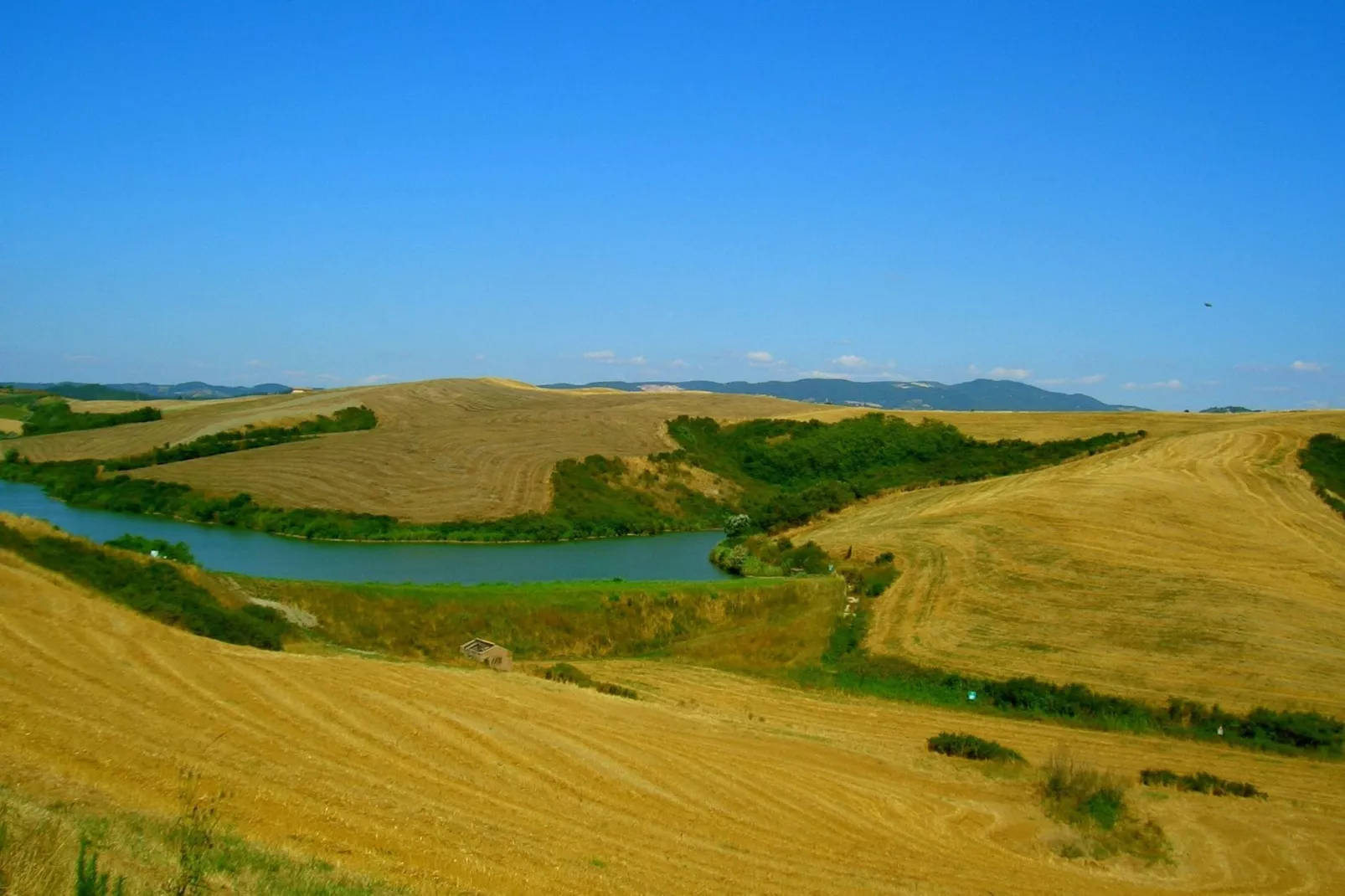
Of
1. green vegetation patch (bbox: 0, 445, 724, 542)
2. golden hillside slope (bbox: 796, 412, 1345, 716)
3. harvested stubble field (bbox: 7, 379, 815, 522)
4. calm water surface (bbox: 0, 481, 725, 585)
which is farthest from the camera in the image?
harvested stubble field (bbox: 7, 379, 815, 522)

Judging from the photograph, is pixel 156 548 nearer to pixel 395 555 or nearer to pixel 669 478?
pixel 395 555

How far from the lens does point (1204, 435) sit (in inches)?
2128

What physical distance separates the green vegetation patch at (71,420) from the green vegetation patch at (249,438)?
1436cm

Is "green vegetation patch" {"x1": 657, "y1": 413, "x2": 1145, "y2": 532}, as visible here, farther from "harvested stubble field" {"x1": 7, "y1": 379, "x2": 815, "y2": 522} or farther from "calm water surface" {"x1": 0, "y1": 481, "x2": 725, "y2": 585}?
"calm water surface" {"x1": 0, "y1": 481, "x2": 725, "y2": 585}

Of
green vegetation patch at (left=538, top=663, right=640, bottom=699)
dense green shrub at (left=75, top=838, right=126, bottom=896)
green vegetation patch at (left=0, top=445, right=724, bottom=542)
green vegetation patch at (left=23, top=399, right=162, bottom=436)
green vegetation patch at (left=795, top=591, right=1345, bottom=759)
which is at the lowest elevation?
green vegetation patch at (left=795, top=591, right=1345, bottom=759)

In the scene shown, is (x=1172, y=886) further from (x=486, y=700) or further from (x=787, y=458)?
(x=787, y=458)

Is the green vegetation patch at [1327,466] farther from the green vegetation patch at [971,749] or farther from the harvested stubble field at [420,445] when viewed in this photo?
the harvested stubble field at [420,445]

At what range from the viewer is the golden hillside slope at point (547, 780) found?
9.94m

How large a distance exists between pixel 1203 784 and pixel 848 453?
4825cm

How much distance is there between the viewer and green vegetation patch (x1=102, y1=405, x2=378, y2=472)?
55781 mm

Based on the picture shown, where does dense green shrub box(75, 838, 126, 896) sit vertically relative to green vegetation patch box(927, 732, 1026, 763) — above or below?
above

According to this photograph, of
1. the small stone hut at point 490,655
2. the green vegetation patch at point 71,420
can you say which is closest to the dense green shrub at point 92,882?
the small stone hut at point 490,655

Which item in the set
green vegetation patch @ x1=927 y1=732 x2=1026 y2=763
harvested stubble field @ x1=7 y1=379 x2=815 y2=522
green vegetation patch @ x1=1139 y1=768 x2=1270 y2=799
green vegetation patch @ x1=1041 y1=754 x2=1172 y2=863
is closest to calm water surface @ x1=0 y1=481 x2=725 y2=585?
harvested stubble field @ x1=7 y1=379 x2=815 y2=522

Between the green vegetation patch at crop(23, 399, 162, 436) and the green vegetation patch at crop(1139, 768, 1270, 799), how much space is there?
229 feet
